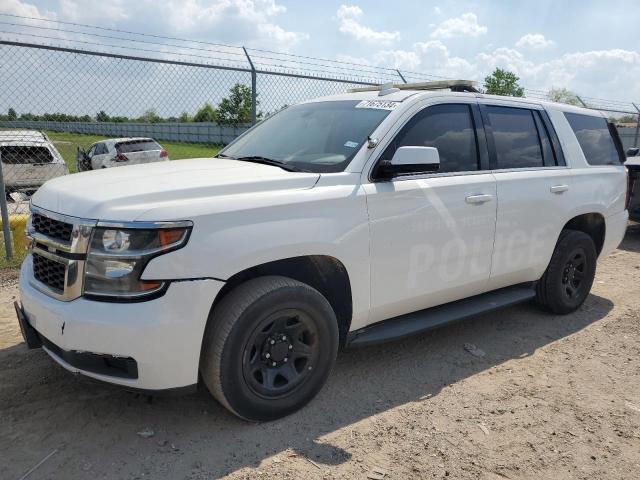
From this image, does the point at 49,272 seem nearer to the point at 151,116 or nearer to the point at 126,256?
the point at 126,256

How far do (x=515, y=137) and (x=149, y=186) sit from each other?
9.84ft

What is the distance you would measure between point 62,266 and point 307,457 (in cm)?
162

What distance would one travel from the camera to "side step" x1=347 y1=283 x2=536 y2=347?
348 centimetres

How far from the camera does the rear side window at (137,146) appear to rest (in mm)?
16797

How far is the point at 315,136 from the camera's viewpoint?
376cm

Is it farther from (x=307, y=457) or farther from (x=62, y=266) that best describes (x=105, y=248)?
(x=307, y=457)

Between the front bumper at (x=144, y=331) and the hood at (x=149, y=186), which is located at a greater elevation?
the hood at (x=149, y=186)

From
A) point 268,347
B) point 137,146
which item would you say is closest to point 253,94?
point 268,347

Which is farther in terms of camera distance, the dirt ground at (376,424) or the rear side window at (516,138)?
the rear side window at (516,138)

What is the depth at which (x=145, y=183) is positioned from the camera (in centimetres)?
293

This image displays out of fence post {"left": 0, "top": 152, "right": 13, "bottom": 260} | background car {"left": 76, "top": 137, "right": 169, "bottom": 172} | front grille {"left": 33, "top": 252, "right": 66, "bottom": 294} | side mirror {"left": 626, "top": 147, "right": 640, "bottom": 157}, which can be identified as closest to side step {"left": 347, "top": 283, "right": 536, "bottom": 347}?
front grille {"left": 33, "top": 252, "right": 66, "bottom": 294}

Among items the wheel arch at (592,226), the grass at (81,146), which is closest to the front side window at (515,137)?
the wheel arch at (592,226)

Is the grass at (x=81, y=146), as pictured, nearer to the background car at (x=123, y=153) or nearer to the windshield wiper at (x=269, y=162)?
the background car at (x=123, y=153)

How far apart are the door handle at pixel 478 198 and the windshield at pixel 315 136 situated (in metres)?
0.86
